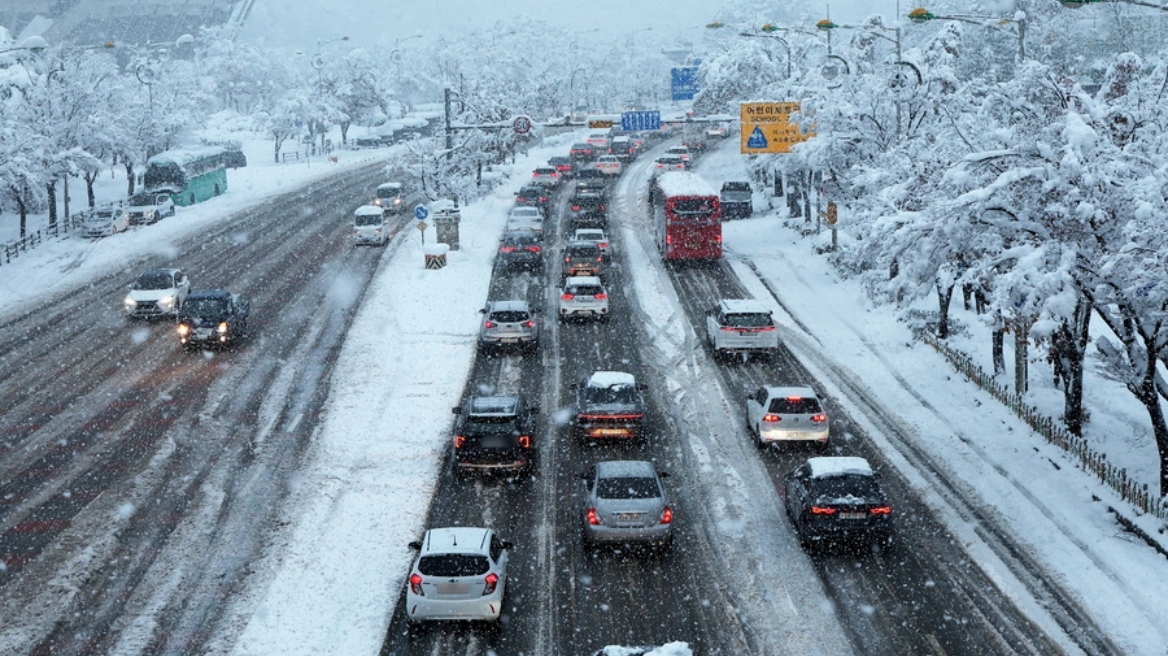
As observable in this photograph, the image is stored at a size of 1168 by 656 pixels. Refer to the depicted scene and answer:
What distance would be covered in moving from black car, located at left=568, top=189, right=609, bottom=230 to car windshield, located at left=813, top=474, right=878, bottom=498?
4041 cm

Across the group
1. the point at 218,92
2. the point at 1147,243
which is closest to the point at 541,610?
the point at 1147,243

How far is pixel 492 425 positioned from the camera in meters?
24.2

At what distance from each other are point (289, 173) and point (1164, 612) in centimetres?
8855

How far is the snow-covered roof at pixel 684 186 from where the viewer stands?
166 ft

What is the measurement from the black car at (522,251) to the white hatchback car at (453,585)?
32.4 metres

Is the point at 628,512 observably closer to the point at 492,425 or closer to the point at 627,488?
the point at 627,488

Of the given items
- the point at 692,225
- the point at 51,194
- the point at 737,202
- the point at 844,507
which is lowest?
the point at 844,507

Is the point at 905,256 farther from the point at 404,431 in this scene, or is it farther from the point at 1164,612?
the point at 404,431

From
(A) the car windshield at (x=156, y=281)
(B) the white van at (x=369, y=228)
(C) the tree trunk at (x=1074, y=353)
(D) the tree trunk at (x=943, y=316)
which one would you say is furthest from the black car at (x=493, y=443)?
(B) the white van at (x=369, y=228)

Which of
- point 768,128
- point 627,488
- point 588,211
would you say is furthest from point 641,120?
point 627,488

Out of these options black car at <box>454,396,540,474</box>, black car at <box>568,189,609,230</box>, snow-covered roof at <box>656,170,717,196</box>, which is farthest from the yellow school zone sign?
black car at <box>454,396,540,474</box>

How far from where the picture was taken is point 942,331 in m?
37.1

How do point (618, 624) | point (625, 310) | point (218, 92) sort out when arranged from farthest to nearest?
1. point (218, 92)
2. point (625, 310)
3. point (618, 624)

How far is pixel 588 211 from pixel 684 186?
34.8 feet
